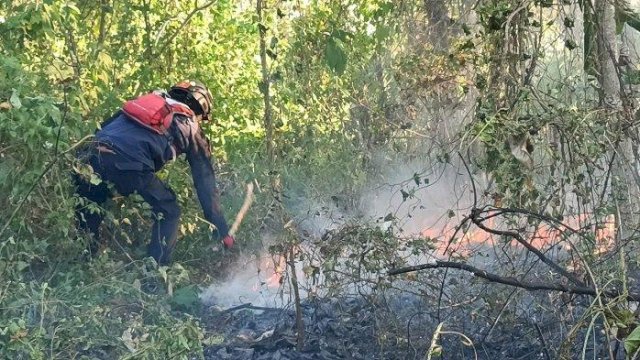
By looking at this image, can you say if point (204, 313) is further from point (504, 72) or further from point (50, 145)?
point (504, 72)

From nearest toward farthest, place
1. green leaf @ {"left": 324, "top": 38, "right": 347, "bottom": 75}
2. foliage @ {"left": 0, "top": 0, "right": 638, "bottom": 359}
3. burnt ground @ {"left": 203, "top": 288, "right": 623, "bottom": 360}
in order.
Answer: foliage @ {"left": 0, "top": 0, "right": 638, "bottom": 359} → burnt ground @ {"left": 203, "top": 288, "right": 623, "bottom": 360} → green leaf @ {"left": 324, "top": 38, "right": 347, "bottom": 75}

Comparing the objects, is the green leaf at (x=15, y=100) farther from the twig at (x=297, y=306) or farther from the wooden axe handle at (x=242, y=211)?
the wooden axe handle at (x=242, y=211)

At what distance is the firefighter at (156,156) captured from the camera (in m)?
6.90

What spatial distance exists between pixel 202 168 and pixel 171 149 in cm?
24

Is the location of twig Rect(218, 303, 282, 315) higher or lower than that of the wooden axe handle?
lower

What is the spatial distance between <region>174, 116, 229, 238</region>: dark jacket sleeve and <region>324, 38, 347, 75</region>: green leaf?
1408 mm

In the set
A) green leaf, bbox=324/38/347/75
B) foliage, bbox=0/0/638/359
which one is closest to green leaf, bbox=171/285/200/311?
foliage, bbox=0/0/638/359

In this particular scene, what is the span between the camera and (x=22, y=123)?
544 centimetres

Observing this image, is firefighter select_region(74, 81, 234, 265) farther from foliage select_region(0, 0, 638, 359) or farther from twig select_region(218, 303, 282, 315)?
twig select_region(218, 303, 282, 315)

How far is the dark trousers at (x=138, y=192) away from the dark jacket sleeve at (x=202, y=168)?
0.19 meters

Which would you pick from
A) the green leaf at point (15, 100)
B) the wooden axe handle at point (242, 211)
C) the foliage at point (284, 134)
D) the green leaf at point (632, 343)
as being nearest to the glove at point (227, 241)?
the wooden axe handle at point (242, 211)

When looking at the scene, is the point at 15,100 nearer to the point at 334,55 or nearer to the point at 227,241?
the point at 334,55

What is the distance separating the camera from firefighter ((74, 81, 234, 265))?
6.90 metres

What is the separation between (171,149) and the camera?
23.3ft
